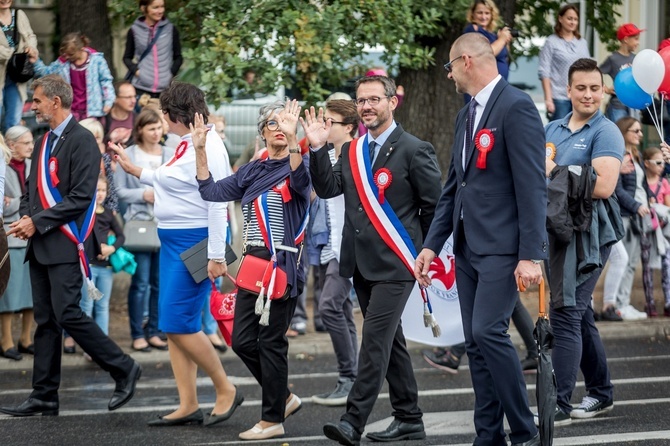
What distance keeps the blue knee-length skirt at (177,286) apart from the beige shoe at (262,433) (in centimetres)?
76

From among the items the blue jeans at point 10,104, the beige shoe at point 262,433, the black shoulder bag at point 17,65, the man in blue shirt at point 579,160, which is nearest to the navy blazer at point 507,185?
the man in blue shirt at point 579,160

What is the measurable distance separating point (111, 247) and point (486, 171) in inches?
200

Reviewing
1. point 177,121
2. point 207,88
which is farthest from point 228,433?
point 207,88

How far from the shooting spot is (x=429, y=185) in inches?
285

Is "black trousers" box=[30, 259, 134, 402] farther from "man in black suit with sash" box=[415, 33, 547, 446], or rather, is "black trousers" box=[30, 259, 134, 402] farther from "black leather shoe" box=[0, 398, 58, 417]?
"man in black suit with sash" box=[415, 33, 547, 446]

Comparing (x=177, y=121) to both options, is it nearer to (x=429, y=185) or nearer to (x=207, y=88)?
(x=429, y=185)

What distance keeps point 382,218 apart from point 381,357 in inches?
31.2

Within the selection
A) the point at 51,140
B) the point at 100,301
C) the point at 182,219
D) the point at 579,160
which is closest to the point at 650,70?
the point at 579,160

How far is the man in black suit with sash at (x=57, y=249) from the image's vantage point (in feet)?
26.6

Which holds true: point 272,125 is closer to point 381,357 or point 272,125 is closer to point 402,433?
Answer: point 381,357

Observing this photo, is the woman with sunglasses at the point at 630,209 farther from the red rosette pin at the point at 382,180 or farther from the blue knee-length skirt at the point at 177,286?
the blue knee-length skirt at the point at 177,286

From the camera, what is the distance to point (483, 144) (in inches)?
247

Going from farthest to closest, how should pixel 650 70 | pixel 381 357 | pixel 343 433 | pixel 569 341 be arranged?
pixel 650 70, pixel 569 341, pixel 381 357, pixel 343 433

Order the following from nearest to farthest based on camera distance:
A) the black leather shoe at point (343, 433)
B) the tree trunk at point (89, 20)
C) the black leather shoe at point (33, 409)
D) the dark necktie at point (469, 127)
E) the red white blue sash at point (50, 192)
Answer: the dark necktie at point (469, 127) → the black leather shoe at point (343, 433) → the black leather shoe at point (33, 409) → the red white blue sash at point (50, 192) → the tree trunk at point (89, 20)
